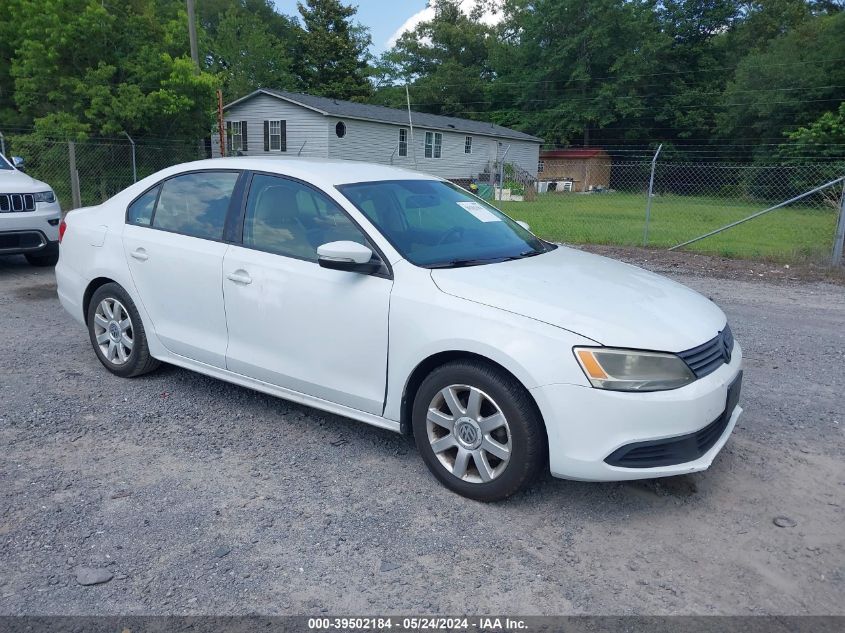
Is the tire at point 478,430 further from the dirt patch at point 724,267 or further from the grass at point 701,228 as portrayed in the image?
the grass at point 701,228

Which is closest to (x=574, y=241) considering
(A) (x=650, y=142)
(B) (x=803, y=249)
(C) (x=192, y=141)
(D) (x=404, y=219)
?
(B) (x=803, y=249)

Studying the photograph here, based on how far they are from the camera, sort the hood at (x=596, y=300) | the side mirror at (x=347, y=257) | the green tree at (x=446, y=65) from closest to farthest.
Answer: the hood at (x=596, y=300) → the side mirror at (x=347, y=257) → the green tree at (x=446, y=65)

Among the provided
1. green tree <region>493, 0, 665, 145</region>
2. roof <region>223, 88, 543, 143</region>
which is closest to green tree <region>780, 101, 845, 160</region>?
green tree <region>493, 0, 665, 145</region>

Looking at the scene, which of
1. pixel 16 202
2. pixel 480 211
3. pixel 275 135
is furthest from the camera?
pixel 275 135

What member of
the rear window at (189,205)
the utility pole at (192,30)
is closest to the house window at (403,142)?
the utility pole at (192,30)

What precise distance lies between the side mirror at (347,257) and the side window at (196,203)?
3.49 feet

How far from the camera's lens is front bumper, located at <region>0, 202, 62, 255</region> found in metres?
8.05

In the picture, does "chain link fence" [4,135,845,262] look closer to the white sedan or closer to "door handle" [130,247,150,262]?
the white sedan

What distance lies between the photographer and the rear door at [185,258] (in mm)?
4129

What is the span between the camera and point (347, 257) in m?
3.39

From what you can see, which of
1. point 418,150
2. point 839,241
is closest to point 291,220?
point 839,241

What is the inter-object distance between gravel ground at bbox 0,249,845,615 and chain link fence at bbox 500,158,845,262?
775cm

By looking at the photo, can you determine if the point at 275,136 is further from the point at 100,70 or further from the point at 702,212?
the point at 702,212

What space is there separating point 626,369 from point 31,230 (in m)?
7.95
